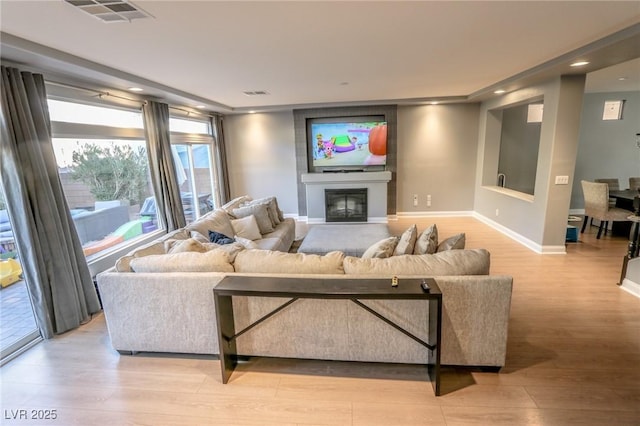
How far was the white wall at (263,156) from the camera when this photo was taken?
695cm

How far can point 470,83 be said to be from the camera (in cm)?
472

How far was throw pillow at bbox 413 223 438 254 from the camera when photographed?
2486mm

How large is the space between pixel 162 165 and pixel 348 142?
3.72 metres

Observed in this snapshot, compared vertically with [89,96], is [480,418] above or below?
below

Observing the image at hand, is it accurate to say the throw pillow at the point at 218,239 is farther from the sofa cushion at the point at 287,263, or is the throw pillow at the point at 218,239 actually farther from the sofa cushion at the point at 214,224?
the sofa cushion at the point at 287,263

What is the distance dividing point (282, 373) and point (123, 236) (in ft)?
10.2

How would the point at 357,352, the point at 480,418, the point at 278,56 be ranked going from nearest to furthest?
the point at 480,418 → the point at 357,352 → the point at 278,56

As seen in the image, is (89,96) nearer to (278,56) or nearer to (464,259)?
(278,56)

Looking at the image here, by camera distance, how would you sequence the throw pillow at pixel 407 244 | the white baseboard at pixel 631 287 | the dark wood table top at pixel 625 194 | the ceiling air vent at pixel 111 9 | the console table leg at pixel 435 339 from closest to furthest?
the ceiling air vent at pixel 111 9
the console table leg at pixel 435 339
the throw pillow at pixel 407 244
the white baseboard at pixel 631 287
the dark wood table top at pixel 625 194

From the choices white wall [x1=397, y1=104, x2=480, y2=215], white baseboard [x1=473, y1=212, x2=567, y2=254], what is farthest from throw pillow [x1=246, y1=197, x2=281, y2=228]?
white baseboard [x1=473, y1=212, x2=567, y2=254]

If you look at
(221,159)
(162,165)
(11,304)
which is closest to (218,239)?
(162,165)

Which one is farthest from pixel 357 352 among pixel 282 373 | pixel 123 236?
pixel 123 236

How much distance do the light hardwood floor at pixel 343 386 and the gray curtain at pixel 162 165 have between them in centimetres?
212

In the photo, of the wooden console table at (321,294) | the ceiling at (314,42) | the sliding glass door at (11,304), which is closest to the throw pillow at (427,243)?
Answer: the wooden console table at (321,294)
